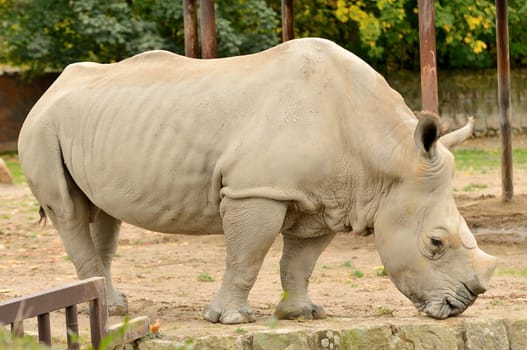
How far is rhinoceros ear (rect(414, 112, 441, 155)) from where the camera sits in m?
6.51

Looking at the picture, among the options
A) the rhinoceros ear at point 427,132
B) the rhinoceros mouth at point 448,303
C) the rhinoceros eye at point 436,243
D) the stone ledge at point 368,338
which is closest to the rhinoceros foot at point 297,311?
the stone ledge at point 368,338

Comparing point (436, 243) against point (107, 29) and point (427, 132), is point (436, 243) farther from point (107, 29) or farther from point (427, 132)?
point (107, 29)

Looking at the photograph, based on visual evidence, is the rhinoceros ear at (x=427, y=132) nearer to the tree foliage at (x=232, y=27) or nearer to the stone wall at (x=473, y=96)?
the tree foliage at (x=232, y=27)

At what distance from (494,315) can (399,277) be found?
72cm

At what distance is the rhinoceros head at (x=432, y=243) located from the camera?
6707mm

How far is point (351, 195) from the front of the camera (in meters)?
6.91

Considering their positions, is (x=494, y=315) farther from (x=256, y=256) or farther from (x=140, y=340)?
(x=140, y=340)

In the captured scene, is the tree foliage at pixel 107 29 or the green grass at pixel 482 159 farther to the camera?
the tree foliage at pixel 107 29

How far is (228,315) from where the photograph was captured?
22.7ft

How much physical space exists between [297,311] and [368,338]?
0.77 meters

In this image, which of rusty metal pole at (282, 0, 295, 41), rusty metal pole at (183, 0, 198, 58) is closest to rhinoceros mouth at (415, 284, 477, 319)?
rusty metal pole at (183, 0, 198, 58)

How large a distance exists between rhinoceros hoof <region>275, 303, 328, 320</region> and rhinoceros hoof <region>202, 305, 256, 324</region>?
275 mm

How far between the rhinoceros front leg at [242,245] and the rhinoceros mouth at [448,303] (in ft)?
3.34

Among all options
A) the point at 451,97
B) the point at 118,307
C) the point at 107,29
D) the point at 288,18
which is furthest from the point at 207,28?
the point at 451,97
